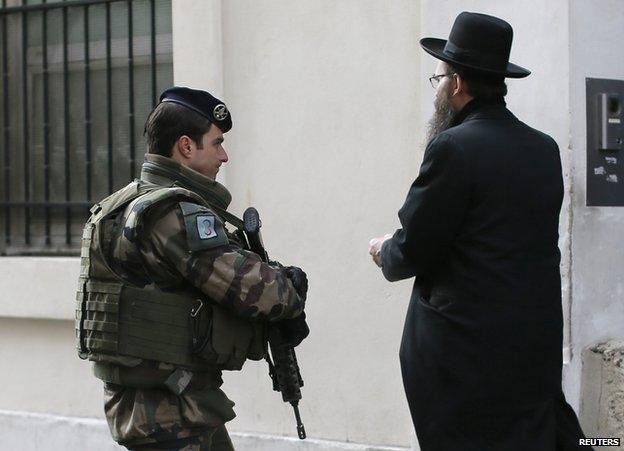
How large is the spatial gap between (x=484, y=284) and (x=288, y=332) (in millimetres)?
679

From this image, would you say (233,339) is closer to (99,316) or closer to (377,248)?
(99,316)

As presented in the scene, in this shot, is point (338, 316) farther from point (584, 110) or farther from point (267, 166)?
point (584, 110)

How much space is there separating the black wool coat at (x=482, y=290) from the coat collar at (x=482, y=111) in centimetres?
4

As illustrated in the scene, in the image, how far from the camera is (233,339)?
131 inches

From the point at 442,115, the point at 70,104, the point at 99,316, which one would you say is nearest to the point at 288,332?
the point at 99,316

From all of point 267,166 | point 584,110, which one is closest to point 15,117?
point 267,166

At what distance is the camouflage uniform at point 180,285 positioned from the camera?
322cm

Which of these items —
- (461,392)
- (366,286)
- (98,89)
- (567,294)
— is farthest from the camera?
(98,89)

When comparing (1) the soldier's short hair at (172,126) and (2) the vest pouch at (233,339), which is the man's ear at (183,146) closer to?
(1) the soldier's short hair at (172,126)

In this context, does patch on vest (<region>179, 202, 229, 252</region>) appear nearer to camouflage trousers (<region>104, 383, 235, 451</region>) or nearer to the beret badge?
the beret badge

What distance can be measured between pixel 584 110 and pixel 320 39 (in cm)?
128

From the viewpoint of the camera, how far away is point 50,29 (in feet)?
19.9

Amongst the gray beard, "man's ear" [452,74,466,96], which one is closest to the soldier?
the gray beard

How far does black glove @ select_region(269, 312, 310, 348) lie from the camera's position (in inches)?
135
